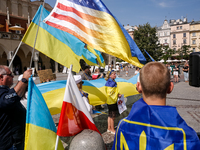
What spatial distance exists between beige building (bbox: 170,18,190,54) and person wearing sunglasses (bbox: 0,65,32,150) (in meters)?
86.3

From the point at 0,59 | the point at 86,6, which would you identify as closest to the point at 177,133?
the point at 86,6

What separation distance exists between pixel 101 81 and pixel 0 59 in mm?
27135

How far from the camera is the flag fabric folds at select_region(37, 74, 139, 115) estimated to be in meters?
4.44

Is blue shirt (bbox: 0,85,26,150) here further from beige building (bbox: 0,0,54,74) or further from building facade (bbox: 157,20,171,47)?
building facade (bbox: 157,20,171,47)

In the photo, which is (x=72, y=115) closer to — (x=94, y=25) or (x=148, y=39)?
(x=94, y=25)

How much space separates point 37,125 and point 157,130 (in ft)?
5.83

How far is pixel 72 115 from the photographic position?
266 cm

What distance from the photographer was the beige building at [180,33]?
7756cm

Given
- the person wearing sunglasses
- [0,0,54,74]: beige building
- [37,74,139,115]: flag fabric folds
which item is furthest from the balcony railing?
the person wearing sunglasses

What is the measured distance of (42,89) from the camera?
4.49 metres

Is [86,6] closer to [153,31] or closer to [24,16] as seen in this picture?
[24,16]

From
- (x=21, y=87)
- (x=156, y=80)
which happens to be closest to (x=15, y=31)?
(x=21, y=87)

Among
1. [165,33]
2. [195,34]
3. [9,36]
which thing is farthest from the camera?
[165,33]

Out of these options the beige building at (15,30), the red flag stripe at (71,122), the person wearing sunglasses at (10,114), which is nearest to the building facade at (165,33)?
the beige building at (15,30)
